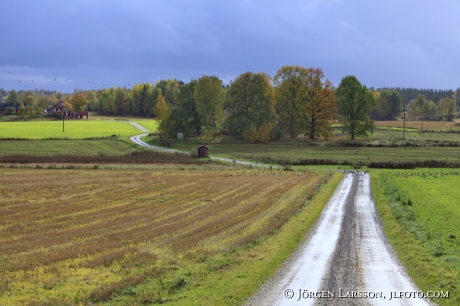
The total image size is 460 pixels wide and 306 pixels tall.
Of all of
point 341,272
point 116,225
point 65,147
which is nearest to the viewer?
point 341,272

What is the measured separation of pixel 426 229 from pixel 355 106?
85.9m

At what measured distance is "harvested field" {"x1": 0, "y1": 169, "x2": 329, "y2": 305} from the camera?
53.3 feet

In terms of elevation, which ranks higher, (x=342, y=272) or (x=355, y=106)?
(x=355, y=106)

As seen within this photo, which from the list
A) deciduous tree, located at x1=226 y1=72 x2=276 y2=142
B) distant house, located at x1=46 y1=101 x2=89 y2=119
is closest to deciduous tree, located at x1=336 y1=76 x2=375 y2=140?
deciduous tree, located at x1=226 y1=72 x2=276 y2=142

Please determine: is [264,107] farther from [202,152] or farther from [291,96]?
[202,152]

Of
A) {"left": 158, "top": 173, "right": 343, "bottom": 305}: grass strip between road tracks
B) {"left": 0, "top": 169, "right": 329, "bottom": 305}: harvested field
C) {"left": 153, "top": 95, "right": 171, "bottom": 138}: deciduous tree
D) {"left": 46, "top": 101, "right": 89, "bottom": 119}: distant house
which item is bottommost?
{"left": 0, "top": 169, "right": 329, "bottom": 305}: harvested field

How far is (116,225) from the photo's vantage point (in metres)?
26.4

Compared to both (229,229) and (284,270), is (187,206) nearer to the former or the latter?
(229,229)

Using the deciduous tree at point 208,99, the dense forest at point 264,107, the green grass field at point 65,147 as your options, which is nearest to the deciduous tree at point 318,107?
the dense forest at point 264,107

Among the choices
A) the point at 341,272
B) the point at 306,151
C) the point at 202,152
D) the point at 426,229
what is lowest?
the point at 426,229

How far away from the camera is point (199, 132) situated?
380 ft

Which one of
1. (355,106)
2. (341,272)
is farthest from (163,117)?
(341,272)

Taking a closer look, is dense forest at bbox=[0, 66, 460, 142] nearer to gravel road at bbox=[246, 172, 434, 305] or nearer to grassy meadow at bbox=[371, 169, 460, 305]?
grassy meadow at bbox=[371, 169, 460, 305]

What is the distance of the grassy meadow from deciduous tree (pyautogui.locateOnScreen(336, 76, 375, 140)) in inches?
2293
